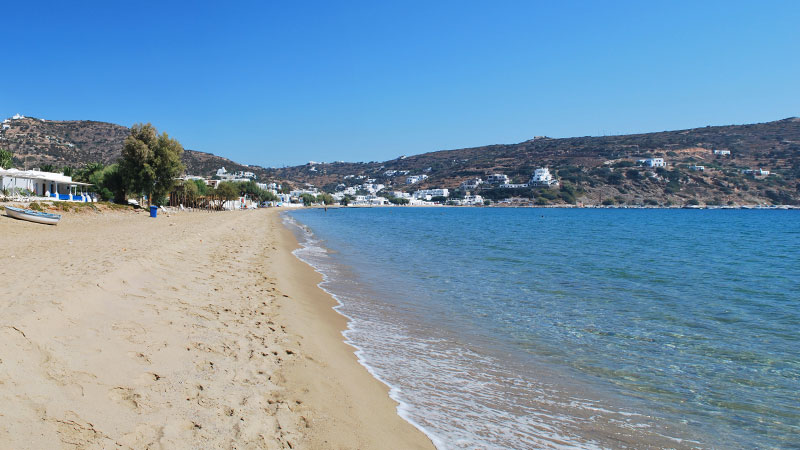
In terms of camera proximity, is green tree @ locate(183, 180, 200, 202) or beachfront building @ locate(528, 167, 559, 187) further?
beachfront building @ locate(528, 167, 559, 187)

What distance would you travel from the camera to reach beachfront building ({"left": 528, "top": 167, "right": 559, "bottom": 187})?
6255 inches

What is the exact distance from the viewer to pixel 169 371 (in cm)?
437

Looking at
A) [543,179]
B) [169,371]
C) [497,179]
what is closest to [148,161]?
[169,371]

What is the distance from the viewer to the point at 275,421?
3.78 m

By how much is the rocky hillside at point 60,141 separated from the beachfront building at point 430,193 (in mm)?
103265

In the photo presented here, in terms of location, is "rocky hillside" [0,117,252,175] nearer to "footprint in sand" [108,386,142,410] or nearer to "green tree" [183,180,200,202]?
"green tree" [183,180,200,202]

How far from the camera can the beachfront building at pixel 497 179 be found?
179m

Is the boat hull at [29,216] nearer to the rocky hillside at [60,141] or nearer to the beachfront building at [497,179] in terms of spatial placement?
the rocky hillside at [60,141]

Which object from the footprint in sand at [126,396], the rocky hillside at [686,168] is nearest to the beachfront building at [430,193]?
the rocky hillside at [686,168]

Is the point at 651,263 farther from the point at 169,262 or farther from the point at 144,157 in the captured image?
the point at 144,157

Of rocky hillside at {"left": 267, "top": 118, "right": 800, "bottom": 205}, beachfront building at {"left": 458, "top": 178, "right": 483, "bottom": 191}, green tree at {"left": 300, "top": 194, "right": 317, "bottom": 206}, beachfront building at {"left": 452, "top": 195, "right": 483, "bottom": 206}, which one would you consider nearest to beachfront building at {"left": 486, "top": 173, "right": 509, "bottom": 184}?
rocky hillside at {"left": 267, "top": 118, "right": 800, "bottom": 205}

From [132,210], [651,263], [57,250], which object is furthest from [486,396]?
[132,210]

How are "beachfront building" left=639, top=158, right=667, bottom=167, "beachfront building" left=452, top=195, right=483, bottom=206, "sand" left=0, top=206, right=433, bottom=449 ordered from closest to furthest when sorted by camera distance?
"sand" left=0, top=206, right=433, bottom=449 < "beachfront building" left=639, top=158, right=667, bottom=167 < "beachfront building" left=452, top=195, right=483, bottom=206

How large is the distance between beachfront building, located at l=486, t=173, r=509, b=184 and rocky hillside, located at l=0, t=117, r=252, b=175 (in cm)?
11421
